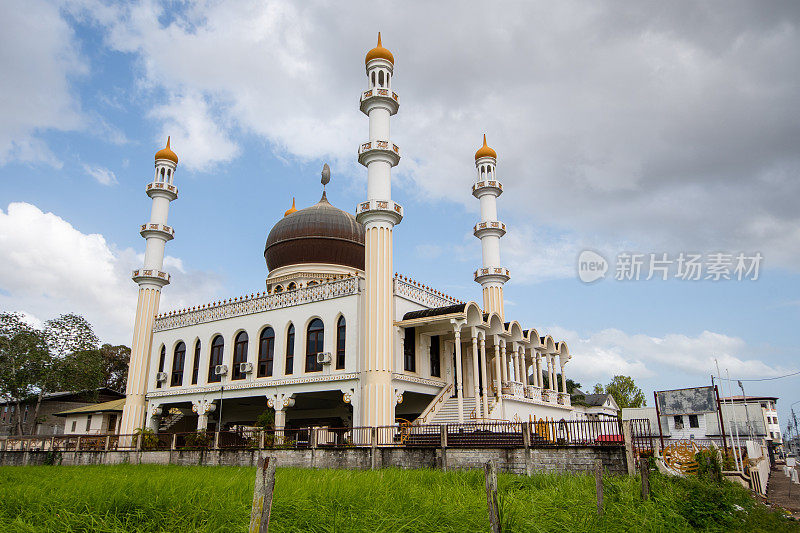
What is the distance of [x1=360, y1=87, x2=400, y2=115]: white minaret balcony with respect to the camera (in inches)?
1088

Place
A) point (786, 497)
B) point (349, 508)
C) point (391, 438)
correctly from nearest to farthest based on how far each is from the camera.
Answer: point (349, 508) < point (786, 497) < point (391, 438)

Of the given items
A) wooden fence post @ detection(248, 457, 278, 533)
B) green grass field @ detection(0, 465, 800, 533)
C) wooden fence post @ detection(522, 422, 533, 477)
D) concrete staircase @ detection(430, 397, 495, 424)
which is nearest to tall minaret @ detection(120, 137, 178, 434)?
concrete staircase @ detection(430, 397, 495, 424)

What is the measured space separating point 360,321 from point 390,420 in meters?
4.43

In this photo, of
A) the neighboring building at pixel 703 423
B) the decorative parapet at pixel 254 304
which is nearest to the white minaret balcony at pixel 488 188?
the decorative parapet at pixel 254 304

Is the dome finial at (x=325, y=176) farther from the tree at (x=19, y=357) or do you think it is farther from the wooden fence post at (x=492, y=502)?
the wooden fence post at (x=492, y=502)

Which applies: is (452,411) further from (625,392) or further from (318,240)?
(625,392)

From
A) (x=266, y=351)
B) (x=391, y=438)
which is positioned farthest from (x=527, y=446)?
(x=266, y=351)

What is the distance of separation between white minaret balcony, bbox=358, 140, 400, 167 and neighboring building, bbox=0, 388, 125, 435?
31.8m

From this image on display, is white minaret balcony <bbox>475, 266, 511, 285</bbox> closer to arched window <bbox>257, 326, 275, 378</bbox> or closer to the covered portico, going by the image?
the covered portico

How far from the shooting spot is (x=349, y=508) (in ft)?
29.0

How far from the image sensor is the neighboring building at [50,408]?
152 feet

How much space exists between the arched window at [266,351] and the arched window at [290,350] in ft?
3.18

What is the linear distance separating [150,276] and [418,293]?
52.7 ft

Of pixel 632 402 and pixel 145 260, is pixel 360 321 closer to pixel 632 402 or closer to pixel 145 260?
pixel 145 260
